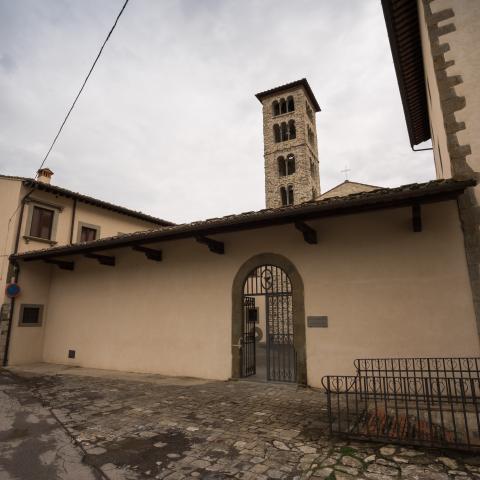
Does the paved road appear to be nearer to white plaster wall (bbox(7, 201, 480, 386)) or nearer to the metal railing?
the metal railing

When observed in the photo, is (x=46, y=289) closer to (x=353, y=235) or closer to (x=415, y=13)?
(x=353, y=235)

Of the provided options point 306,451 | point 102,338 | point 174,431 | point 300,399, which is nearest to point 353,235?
point 300,399

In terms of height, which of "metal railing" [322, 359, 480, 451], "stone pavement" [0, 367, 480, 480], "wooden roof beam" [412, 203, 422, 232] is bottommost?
"stone pavement" [0, 367, 480, 480]

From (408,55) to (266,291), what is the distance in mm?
7036

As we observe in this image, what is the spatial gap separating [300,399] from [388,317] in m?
2.30

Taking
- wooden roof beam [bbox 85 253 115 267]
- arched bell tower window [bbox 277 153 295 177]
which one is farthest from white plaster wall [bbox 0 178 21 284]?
arched bell tower window [bbox 277 153 295 177]

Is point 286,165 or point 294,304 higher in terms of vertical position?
point 286,165

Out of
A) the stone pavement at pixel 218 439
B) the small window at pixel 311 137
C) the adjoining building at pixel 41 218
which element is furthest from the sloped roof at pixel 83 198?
the small window at pixel 311 137

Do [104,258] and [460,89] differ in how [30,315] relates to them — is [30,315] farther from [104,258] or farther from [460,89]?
[460,89]

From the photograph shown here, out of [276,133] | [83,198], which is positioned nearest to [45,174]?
[83,198]

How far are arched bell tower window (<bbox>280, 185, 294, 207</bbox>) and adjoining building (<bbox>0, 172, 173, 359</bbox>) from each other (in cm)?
1540

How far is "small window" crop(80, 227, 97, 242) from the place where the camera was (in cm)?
1531

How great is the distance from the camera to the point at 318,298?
24.6ft

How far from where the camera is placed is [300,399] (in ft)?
20.9
